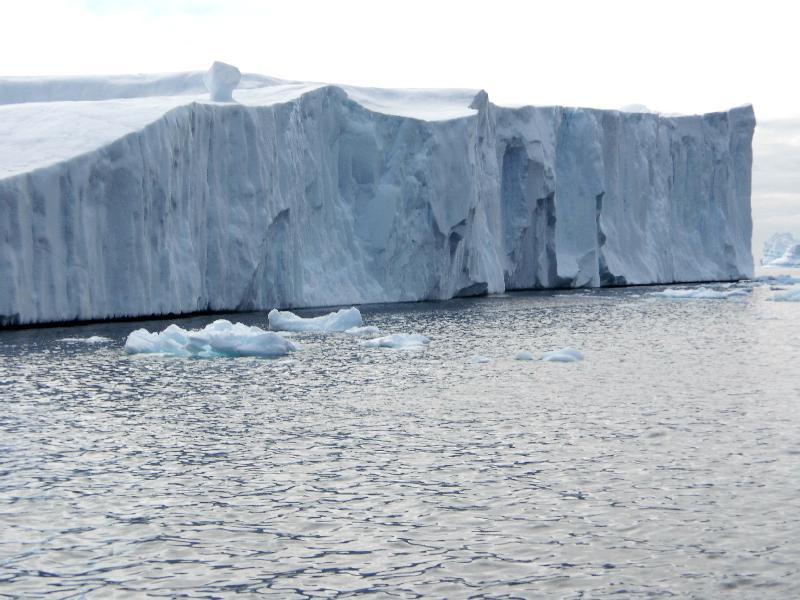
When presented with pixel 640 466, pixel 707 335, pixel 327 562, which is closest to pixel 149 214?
pixel 707 335

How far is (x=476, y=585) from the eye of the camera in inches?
194

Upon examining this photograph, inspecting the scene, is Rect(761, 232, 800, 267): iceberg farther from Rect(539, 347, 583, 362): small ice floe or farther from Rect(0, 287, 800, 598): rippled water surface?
Rect(0, 287, 800, 598): rippled water surface

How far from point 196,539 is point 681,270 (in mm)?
33738

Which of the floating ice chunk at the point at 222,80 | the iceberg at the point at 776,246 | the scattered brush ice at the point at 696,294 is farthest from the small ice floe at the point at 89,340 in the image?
the iceberg at the point at 776,246

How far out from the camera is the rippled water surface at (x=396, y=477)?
5105 mm

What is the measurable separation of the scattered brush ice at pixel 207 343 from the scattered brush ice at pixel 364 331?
2.91 metres

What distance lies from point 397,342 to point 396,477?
7741 millimetres

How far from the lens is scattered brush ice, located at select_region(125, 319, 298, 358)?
43.7ft

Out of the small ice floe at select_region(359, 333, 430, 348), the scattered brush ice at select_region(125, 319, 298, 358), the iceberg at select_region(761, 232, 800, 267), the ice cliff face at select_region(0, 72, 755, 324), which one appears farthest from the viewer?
the iceberg at select_region(761, 232, 800, 267)

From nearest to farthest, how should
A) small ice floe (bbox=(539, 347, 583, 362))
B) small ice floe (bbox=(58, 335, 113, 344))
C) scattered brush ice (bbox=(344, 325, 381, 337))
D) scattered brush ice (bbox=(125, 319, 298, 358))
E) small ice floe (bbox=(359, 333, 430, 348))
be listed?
1. small ice floe (bbox=(539, 347, 583, 362))
2. scattered brush ice (bbox=(125, 319, 298, 358))
3. small ice floe (bbox=(58, 335, 113, 344))
4. small ice floe (bbox=(359, 333, 430, 348))
5. scattered brush ice (bbox=(344, 325, 381, 337))

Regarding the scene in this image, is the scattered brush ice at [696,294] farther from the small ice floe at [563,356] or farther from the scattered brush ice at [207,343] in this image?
the scattered brush ice at [207,343]

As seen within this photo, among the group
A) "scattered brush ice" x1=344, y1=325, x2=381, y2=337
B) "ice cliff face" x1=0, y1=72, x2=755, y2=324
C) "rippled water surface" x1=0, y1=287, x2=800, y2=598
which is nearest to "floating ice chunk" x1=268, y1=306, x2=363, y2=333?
"scattered brush ice" x1=344, y1=325, x2=381, y2=337

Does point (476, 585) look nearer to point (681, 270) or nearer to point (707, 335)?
point (707, 335)

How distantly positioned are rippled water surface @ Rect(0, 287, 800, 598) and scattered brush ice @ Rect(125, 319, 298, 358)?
0.35 metres
